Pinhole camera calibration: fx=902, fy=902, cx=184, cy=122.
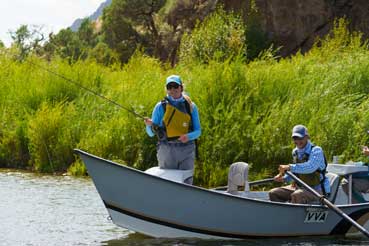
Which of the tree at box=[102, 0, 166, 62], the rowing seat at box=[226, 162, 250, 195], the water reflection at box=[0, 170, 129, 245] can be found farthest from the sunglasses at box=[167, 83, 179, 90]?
the tree at box=[102, 0, 166, 62]

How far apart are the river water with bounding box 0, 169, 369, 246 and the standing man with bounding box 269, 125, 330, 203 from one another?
1.83 feet

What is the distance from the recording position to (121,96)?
1778 centimetres

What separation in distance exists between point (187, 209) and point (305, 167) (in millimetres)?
1460

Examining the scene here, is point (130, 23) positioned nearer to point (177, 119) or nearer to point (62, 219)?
point (62, 219)

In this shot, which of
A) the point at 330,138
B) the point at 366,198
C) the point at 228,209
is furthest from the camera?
the point at 330,138

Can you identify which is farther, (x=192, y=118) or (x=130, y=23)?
(x=130, y=23)

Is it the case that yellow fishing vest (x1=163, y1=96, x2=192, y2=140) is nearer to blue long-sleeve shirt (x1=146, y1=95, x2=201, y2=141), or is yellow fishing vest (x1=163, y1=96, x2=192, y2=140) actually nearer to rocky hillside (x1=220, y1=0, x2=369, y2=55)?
blue long-sleeve shirt (x1=146, y1=95, x2=201, y2=141)

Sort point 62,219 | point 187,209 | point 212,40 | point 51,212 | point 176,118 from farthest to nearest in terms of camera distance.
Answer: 1. point 212,40
2. point 51,212
3. point 62,219
4. point 176,118
5. point 187,209

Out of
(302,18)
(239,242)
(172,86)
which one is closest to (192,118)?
(172,86)

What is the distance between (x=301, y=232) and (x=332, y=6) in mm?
29230

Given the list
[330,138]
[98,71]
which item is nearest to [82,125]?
[98,71]

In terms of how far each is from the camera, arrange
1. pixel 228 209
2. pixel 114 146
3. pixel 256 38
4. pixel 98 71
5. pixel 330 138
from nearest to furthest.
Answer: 1. pixel 228 209
2. pixel 330 138
3. pixel 114 146
4. pixel 98 71
5. pixel 256 38

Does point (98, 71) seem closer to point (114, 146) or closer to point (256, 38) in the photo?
point (114, 146)

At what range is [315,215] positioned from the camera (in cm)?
1074
